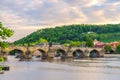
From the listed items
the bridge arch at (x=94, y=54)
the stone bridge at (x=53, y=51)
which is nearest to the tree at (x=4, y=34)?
the stone bridge at (x=53, y=51)

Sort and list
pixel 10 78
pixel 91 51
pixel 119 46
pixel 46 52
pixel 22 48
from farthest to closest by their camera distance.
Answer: pixel 119 46
pixel 91 51
pixel 46 52
pixel 22 48
pixel 10 78

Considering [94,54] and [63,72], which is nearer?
[63,72]

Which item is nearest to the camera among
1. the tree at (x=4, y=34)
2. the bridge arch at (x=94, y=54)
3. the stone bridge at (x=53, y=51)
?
the tree at (x=4, y=34)

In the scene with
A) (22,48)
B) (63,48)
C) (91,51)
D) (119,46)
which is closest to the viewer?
(22,48)

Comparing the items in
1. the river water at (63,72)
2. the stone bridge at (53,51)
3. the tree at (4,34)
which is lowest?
the river water at (63,72)

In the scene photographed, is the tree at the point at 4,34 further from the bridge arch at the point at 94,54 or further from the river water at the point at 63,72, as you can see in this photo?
the bridge arch at the point at 94,54

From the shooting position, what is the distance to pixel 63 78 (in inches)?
1967

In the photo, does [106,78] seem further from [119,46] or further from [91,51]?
[119,46]

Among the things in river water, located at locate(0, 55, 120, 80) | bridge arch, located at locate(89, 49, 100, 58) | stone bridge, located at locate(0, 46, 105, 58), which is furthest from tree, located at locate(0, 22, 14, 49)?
bridge arch, located at locate(89, 49, 100, 58)

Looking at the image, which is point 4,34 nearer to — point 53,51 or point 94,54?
point 53,51

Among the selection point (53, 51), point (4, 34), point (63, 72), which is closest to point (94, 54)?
point (53, 51)

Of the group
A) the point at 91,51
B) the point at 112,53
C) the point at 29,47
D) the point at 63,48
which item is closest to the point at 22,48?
the point at 29,47

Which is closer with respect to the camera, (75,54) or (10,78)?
(10,78)

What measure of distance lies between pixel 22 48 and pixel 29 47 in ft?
12.2
